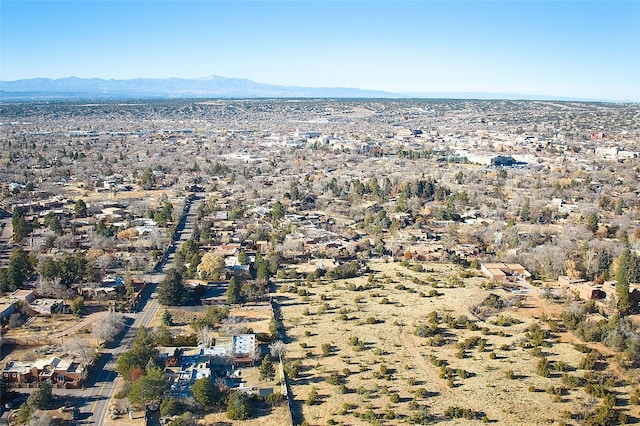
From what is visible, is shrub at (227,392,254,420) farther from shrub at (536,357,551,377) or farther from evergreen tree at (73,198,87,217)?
evergreen tree at (73,198,87,217)

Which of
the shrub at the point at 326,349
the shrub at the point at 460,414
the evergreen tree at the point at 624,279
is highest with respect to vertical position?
the evergreen tree at the point at 624,279

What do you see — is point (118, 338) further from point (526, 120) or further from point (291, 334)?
point (526, 120)

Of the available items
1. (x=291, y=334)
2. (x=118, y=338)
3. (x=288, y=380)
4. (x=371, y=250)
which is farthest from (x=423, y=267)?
(x=118, y=338)

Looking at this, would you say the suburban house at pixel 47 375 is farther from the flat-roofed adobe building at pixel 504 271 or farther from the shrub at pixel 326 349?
the flat-roofed adobe building at pixel 504 271

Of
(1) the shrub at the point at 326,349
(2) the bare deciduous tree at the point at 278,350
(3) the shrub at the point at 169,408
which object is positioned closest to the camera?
(3) the shrub at the point at 169,408

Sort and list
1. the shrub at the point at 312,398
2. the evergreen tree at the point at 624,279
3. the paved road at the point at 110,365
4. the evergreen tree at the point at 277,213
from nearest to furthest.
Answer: the paved road at the point at 110,365
the shrub at the point at 312,398
the evergreen tree at the point at 624,279
the evergreen tree at the point at 277,213

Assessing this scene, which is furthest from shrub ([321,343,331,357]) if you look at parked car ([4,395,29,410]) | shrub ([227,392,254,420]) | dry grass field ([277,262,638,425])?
parked car ([4,395,29,410])

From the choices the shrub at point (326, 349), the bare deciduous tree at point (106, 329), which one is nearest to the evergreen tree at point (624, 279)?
the shrub at point (326, 349)

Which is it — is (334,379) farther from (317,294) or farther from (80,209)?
(80,209)
